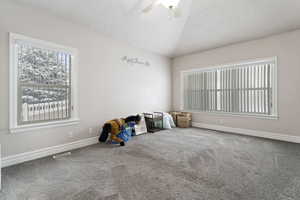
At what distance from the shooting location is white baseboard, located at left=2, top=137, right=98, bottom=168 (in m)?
2.43

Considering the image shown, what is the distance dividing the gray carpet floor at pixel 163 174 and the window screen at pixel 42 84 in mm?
875

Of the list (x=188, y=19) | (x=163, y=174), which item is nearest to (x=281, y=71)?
(x=188, y=19)

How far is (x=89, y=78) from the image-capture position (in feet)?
11.3

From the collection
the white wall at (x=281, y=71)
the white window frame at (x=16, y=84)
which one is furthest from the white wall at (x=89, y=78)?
the white wall at (x=281, y=71)

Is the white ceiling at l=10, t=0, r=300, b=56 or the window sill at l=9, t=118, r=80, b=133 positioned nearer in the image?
the window sill at l=9, t=118, r=80, b=133

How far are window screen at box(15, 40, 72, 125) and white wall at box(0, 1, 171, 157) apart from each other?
0.21 m

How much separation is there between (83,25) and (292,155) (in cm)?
500

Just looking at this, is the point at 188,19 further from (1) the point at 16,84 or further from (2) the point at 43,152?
(2) the point at 43,152

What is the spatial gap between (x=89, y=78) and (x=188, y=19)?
2.98 metres

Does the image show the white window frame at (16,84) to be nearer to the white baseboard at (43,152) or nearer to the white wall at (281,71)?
the white baseboard at (43,152)

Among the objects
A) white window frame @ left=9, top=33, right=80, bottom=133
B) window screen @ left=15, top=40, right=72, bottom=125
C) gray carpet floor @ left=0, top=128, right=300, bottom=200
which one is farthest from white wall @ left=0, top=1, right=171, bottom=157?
gray carpet floor @ left=0, top=128, right=300, bottom=200

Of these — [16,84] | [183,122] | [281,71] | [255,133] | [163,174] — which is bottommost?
[163,174]

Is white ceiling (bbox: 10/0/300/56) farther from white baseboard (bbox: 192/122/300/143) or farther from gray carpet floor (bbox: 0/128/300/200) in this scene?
gray carpet floor (bbox: 0/128/300/200)

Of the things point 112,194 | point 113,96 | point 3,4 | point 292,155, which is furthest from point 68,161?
point 292,155
